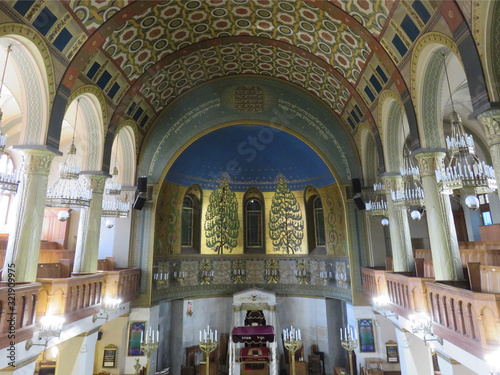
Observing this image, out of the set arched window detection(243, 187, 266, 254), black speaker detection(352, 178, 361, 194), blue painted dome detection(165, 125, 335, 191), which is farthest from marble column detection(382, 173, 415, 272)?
arched window detection(243, 187, 266, 254)

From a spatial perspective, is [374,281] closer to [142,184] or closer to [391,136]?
[391,136]

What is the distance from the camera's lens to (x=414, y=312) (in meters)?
8.59

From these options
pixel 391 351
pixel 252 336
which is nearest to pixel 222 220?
pixel 252 336

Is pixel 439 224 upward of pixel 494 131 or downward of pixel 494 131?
downward

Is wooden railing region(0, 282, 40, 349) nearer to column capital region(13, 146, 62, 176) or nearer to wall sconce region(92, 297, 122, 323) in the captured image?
column capital region(13, 146, 62, 176)

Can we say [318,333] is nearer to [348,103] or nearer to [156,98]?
[348,103]

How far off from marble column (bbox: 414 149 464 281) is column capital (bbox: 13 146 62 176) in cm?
999

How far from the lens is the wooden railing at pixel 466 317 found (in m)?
5.49

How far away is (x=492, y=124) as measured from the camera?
5.90 m

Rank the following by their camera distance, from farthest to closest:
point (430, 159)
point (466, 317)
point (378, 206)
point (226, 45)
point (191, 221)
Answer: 1. point (191, 221)
2. point (226, 45)
3. point (378, 206)
4. point (430, 159)
5. point (466, 317)

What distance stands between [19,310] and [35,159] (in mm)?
3690

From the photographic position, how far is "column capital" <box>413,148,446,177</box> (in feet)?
28.6

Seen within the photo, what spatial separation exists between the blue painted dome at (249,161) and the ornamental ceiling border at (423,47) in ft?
24.4

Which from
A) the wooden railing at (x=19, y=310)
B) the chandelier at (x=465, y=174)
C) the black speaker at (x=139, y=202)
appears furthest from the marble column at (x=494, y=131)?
the black speaker at (x=139, y=202)
